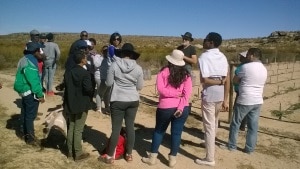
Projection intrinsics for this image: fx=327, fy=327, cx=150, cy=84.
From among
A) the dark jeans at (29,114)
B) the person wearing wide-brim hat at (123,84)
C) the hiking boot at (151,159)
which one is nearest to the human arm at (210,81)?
the person wearing wide-brim hat at (123,84)

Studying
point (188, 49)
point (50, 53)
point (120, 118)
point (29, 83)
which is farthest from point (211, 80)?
point (50, 53)

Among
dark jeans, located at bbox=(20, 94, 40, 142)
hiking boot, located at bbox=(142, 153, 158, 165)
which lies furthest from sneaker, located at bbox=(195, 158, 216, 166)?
dark jeans, located at bbox=(20, 94, 40, 142)

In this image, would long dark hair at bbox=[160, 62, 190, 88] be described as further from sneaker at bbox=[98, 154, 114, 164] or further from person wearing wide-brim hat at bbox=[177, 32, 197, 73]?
person wearing wide-brim hat at bbox=[177, 32, 197, 73]

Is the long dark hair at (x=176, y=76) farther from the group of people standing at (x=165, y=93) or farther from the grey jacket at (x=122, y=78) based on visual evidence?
the grey jacket at (x=122, y=78)

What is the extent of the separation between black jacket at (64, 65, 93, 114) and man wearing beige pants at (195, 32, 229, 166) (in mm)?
1715

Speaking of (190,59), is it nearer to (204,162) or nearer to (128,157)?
(204,162)

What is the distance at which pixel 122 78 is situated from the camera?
466 cm

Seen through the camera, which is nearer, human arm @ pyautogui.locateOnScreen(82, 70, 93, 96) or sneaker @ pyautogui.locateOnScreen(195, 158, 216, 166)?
human arm @ pyautogui.locateOnScreen(82, 70, 93, 96)

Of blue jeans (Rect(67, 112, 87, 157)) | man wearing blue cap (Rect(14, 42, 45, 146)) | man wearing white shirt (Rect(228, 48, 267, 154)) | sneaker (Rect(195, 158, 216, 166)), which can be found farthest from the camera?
man wearing white shirt (Rect(228, 48, 267, 154))

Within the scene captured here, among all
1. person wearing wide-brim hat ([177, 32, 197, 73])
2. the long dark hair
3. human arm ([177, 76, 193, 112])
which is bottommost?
human arm ([177, 76, 193, 112])

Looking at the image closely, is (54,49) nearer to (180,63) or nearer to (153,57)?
(180,63)

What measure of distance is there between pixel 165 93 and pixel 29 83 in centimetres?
224

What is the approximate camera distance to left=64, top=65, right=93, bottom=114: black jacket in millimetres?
4668

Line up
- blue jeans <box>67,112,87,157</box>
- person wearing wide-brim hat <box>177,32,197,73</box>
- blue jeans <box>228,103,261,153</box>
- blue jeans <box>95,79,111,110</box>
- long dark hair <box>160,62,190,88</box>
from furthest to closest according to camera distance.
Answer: blue jeans <box>95,79,111,110</box> → person wearing wide-brim hat <box>177,32,197,73</box> → blue jeans <box>228,103,261,153</box> → blue jeans <box>67,112,87,157</box> → long dark hair <box>160,62,190,88</box>
